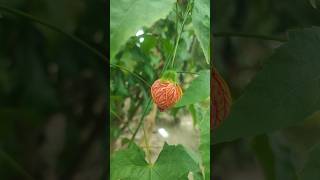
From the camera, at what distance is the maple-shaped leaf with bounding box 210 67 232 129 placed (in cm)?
68

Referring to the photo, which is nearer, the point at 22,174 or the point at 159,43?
the point at 22,174

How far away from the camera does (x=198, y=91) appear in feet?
2.62

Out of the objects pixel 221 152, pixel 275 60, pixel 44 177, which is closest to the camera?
Answer: pixel 275 60

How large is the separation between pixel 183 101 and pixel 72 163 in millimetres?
265

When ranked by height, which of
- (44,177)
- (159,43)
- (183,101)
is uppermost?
(159,43)

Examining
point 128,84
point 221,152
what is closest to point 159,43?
point 128,84

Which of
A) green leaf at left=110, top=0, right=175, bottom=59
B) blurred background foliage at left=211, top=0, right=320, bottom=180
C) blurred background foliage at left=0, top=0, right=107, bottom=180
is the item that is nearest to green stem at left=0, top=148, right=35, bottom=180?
blurred background foliage at left=0, top=0, right=107, bottom=180

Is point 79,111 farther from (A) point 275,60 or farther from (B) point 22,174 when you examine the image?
(A) point 275,60

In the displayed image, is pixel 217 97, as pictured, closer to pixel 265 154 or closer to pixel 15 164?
pixel 265 154

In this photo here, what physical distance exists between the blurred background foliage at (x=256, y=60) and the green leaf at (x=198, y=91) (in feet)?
0.17

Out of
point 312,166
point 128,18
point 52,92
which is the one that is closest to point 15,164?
point 52,92

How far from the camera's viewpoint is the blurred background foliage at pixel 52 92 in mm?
500

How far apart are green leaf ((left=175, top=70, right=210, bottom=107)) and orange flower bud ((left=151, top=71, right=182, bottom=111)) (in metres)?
0.01

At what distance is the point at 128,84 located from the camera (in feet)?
2.75
